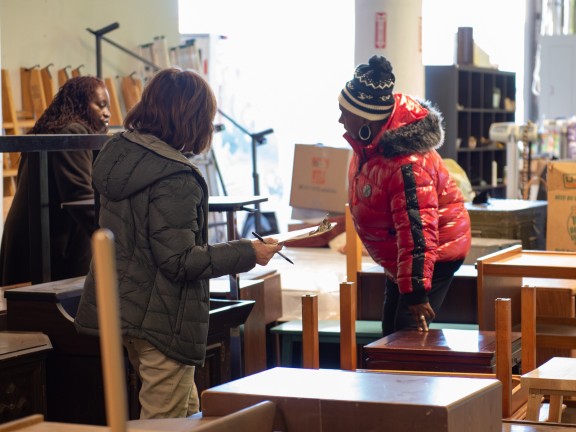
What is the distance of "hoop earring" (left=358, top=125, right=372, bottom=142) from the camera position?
11.0 feet

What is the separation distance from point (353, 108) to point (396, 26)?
4214mm

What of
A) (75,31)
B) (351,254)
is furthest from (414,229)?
(75,31)

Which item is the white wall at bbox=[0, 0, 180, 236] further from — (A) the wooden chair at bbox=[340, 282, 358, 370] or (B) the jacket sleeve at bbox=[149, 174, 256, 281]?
(A) the wooden chair at bbox=[340, 282, 358, 370]

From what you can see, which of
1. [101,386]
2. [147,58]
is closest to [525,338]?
[101,386]

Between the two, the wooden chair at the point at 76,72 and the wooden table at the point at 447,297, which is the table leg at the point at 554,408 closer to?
the wooden table at the point at 447,297

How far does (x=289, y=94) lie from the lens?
440 inches

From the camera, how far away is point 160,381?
250cm

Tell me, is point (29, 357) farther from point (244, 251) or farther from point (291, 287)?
point (291, 287)

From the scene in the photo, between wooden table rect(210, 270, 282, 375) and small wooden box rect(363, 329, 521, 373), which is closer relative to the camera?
small wooden box rect(363, 329, 521, 373)

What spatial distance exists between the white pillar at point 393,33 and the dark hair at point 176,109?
200 inches

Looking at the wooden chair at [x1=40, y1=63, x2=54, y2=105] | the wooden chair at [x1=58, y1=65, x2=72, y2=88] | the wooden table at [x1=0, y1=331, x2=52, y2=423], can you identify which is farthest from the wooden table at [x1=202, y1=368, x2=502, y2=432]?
the wooden chair at [x1=58, y1=65, x2=72, y2=88]

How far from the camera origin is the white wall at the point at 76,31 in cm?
683

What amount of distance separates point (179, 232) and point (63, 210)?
5.49 feet

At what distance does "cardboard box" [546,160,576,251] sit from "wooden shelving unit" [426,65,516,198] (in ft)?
15.3
